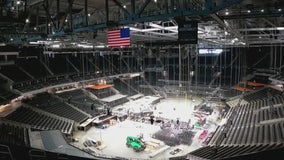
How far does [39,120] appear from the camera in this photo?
19.4 m

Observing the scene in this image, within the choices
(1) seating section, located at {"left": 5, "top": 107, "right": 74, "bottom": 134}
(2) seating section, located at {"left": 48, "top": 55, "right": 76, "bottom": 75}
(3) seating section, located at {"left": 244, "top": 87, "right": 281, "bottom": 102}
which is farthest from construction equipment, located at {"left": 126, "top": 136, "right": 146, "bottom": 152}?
(2) seating section, located at {"left": 48, "top": 55, "right": 76, "bottom": 75}

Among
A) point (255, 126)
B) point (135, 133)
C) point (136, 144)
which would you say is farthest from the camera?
point (135, 133)

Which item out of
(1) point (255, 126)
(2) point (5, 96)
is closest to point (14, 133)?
(2) point (5, 96)

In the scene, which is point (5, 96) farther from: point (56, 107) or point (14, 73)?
point (14, 73)

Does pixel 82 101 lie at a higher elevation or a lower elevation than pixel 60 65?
lower

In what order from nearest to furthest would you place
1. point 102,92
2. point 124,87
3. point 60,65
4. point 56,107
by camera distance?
1. point 56,107
2. point 60,65
3. point 102,92
4. point 124,87

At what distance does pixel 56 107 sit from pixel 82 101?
398 centimetres

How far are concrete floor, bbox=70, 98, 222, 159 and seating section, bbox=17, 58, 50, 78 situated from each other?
9.45 m

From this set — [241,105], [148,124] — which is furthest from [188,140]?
[241,105]

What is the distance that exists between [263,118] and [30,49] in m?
24.3

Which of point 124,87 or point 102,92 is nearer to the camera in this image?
point 102,92

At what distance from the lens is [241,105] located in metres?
23.3

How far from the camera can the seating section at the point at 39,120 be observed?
18203 mm

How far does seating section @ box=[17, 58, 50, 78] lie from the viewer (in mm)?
25828
